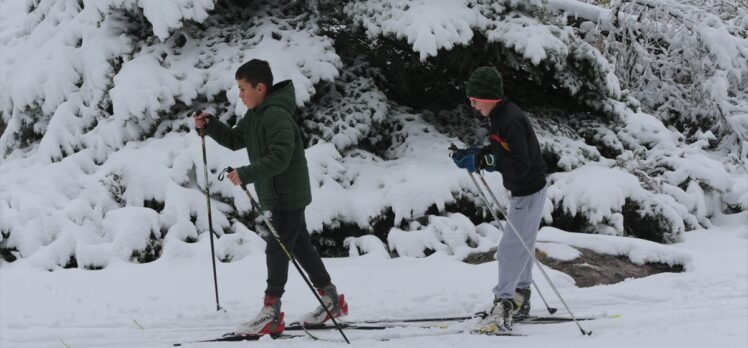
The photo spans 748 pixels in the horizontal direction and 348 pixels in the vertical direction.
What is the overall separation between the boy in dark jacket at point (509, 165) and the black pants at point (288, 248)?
1.15 meters

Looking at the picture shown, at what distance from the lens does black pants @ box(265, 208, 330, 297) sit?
4.54 meters

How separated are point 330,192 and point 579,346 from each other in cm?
340

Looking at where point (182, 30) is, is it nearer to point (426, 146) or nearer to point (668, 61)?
point (426, 146)

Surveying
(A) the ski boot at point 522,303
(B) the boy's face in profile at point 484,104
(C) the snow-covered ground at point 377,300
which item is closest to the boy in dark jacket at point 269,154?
(C) the snow-covered ground at point 377,300

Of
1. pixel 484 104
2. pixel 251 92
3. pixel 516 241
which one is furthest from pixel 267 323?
pixel 484 104

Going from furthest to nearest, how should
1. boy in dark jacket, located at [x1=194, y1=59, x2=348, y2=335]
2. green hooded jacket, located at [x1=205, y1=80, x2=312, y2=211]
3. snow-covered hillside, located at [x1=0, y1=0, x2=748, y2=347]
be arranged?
snow-covered hillside, located at [x1=0, y1=0, x2=748, y2=347] < boy in dark jacket, located at [x1=194, y1=59, x2=348, y2=335] < green hooded jacket, located at [x1=205, y1=80, x2=312, y2=211]

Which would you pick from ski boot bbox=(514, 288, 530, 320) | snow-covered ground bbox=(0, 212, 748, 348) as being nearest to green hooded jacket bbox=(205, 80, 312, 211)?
snow-covered ground bbox=(0, 212, 748, 348)

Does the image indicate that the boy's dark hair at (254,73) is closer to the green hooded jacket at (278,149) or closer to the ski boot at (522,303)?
the green hooded jacket at (278,149)

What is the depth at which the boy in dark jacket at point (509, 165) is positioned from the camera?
4500 mm

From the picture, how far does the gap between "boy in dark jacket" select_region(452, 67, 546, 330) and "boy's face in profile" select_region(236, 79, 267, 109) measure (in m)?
1.34

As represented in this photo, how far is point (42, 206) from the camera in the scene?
684 centimetres

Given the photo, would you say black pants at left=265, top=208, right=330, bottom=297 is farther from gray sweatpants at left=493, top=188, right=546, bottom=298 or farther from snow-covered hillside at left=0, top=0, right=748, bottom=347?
gray sweatpants at left=493, top=188, right=546, bottom=298

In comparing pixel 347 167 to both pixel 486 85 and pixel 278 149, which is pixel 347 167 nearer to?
pixel 486 85

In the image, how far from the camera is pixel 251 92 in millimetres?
A: 4500
